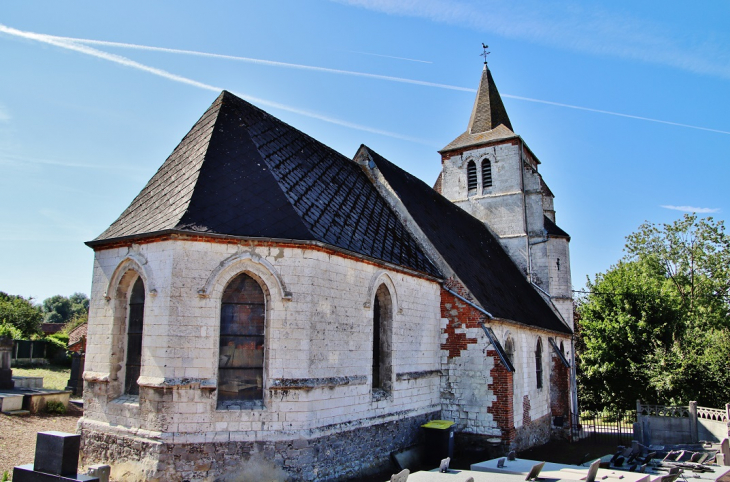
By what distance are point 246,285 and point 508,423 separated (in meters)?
7.39

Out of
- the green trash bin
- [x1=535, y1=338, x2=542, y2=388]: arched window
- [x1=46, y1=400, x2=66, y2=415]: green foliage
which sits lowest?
the green trash bin

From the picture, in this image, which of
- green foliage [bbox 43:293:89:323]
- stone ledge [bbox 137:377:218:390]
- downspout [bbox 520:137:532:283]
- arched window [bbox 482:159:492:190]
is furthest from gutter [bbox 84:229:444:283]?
green foliage [bbox 43:293:89:323]

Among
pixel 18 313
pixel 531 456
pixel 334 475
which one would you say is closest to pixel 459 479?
pixel 334 475

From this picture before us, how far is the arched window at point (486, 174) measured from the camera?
22.3 metres

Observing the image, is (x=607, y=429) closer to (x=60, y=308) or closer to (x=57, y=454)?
(x=57, y=454)

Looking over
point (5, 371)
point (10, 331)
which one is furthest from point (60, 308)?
point (5, 371)

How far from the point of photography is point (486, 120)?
23234mm

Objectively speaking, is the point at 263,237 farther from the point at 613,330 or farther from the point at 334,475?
the point at 613,330

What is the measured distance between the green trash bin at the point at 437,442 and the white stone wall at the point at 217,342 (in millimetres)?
1765

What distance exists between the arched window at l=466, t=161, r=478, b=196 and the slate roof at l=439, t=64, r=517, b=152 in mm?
919

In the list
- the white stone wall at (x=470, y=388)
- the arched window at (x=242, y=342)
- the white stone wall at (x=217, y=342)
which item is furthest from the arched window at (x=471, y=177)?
the arched window at (x=242, y=342)

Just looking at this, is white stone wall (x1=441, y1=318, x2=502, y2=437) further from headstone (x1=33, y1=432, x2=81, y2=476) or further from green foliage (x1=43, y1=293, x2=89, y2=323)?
green foliage (x1=43, y1=293, x2=89, y2=323)

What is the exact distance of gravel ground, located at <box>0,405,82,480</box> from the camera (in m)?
9.86

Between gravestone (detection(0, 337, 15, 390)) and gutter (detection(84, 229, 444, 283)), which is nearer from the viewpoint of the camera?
gutter (detection(84, 229, 444, 283))
